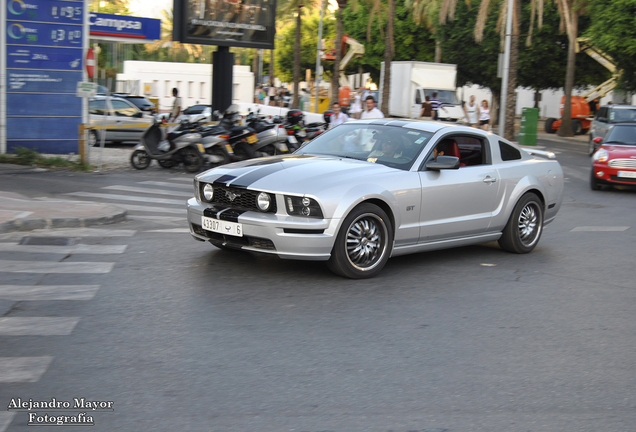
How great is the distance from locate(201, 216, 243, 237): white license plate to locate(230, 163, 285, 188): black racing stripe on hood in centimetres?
37

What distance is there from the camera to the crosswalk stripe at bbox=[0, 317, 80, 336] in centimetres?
527

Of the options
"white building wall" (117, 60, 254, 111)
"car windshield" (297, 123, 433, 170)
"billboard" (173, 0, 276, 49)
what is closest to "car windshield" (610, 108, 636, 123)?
"billboard" (173, 0, 276, 49)

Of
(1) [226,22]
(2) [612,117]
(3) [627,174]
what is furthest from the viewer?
(2) [612,117]

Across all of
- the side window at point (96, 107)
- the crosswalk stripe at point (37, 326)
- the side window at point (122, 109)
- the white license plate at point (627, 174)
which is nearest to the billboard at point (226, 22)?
the side window at point (122, 109)

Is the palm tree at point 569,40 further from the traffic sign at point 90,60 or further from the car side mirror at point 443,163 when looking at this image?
the car side mirror at point 443,163

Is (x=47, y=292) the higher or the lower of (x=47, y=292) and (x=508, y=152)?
the lower

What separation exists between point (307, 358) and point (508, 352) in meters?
1.44

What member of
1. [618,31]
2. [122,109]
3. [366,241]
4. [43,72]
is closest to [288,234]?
[366,241]

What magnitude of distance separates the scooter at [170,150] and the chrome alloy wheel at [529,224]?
9.39m

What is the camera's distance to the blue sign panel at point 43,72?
1747 cm

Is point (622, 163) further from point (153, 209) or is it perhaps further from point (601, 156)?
point (153, 209)

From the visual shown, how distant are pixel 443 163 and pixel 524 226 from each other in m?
2.02

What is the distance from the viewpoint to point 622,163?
16.5 meters

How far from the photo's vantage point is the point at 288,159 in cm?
777
